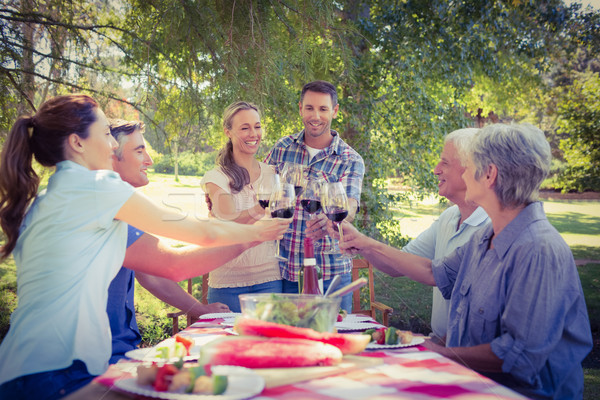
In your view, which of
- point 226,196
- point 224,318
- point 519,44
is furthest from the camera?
point 519,44

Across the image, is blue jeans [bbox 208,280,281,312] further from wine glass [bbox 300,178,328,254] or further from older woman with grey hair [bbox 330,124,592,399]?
older woman with grey hair [bbox 330,124,592,399]

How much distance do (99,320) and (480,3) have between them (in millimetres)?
6444

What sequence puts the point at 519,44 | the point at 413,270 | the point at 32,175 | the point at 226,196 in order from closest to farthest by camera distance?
the point at 32,175
the point at 413,270
the point at 226,196
the point at 519,44

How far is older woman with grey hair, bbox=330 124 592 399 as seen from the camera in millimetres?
1796

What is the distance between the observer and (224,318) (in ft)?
7.45

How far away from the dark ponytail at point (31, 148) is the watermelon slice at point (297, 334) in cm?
93

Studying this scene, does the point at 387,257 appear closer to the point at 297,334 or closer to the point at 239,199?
the point at 239,199

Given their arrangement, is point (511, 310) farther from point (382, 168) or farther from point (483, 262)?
point (382, 168)

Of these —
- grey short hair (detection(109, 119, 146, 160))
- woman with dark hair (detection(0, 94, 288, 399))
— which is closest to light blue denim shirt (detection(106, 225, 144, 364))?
woman with dark hair (detection(0, 94, 288, 399))

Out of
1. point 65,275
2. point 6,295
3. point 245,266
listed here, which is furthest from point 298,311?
point 6,295

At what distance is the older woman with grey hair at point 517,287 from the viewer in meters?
1.80

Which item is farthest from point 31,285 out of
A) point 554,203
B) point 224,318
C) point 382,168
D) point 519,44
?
point 554,203

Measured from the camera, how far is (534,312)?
1796mm

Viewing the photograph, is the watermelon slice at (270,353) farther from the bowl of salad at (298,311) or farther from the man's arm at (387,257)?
the man's arm at (387,257)
